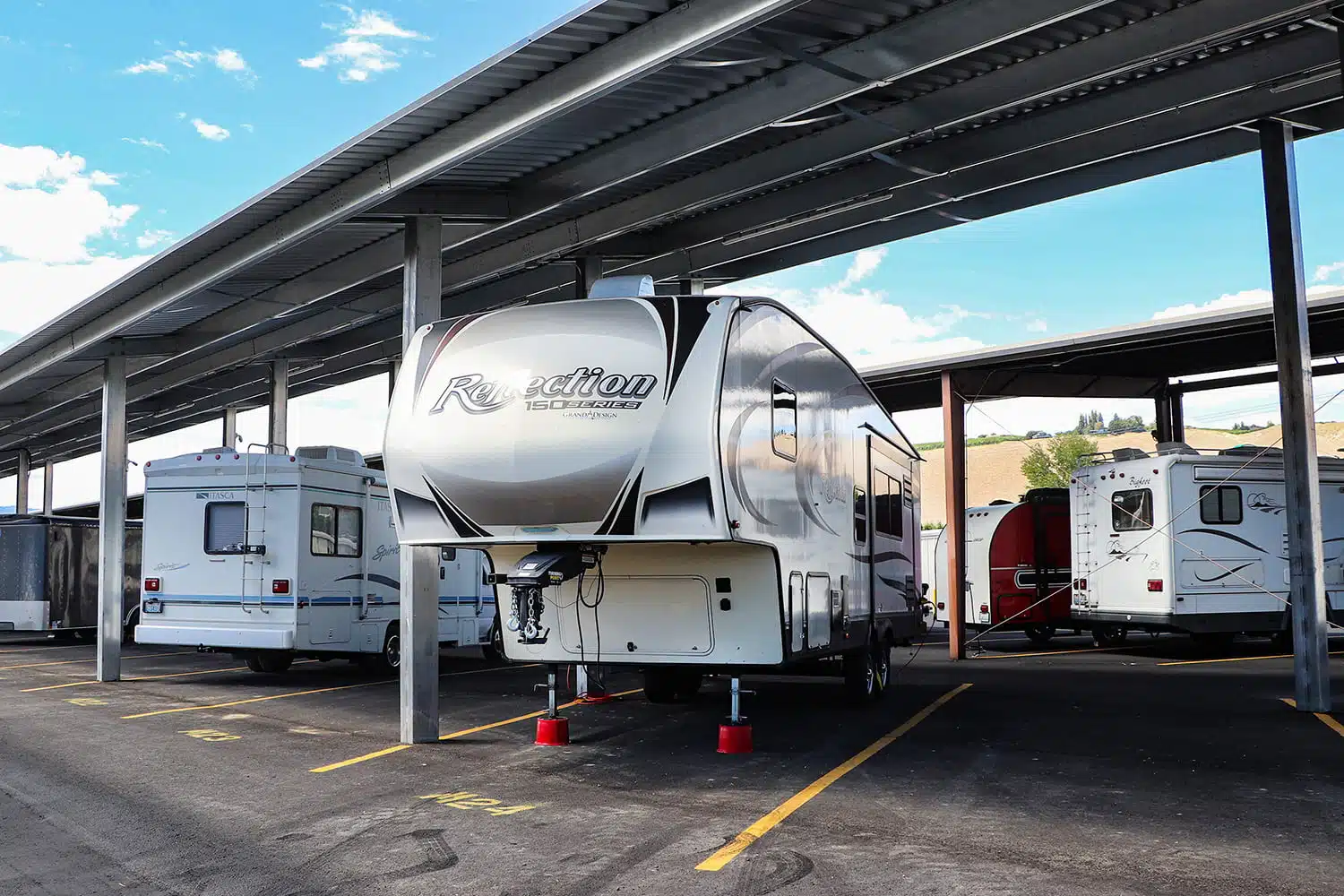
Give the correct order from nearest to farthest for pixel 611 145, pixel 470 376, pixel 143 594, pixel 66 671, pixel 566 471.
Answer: pixel 566 471 → pixel 470 376 → pixel 611 145 → pixel 143 594 → pixel 66 671

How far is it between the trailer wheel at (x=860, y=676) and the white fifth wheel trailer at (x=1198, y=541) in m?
7.96

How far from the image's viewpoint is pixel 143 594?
16625mm

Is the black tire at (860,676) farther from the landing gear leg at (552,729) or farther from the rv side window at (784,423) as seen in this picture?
the rv side window at (784,423)

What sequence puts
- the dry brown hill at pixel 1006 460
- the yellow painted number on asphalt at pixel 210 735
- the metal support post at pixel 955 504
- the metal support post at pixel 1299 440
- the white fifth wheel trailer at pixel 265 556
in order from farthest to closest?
the dry brown hill at pixel 1006 460 < the metal support post at pixel 955 504 < the white fifth wheel trailer at pixel 265 556 < the metal support post at pixel 1299 440 < the yellow painted number on asphalt at pixel 210 735

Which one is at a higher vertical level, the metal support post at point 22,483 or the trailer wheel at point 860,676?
the metal support post at point 22,483

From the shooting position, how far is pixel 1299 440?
12.8 metres

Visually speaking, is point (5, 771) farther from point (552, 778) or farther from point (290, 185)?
point (290, 185)

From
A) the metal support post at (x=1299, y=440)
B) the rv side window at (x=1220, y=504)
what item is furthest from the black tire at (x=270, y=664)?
the rv side window at (x=1220, y=504)

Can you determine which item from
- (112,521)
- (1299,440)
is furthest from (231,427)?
(1299,440)

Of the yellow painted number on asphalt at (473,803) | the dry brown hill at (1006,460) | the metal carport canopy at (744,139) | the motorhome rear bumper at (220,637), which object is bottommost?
the yellow painted number on asphalt at (473,803)

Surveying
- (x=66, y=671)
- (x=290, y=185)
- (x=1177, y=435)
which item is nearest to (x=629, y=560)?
(x=290, y=185)

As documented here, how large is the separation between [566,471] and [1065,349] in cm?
1337

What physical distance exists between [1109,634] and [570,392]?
1827cm

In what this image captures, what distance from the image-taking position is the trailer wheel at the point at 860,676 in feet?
44.0
